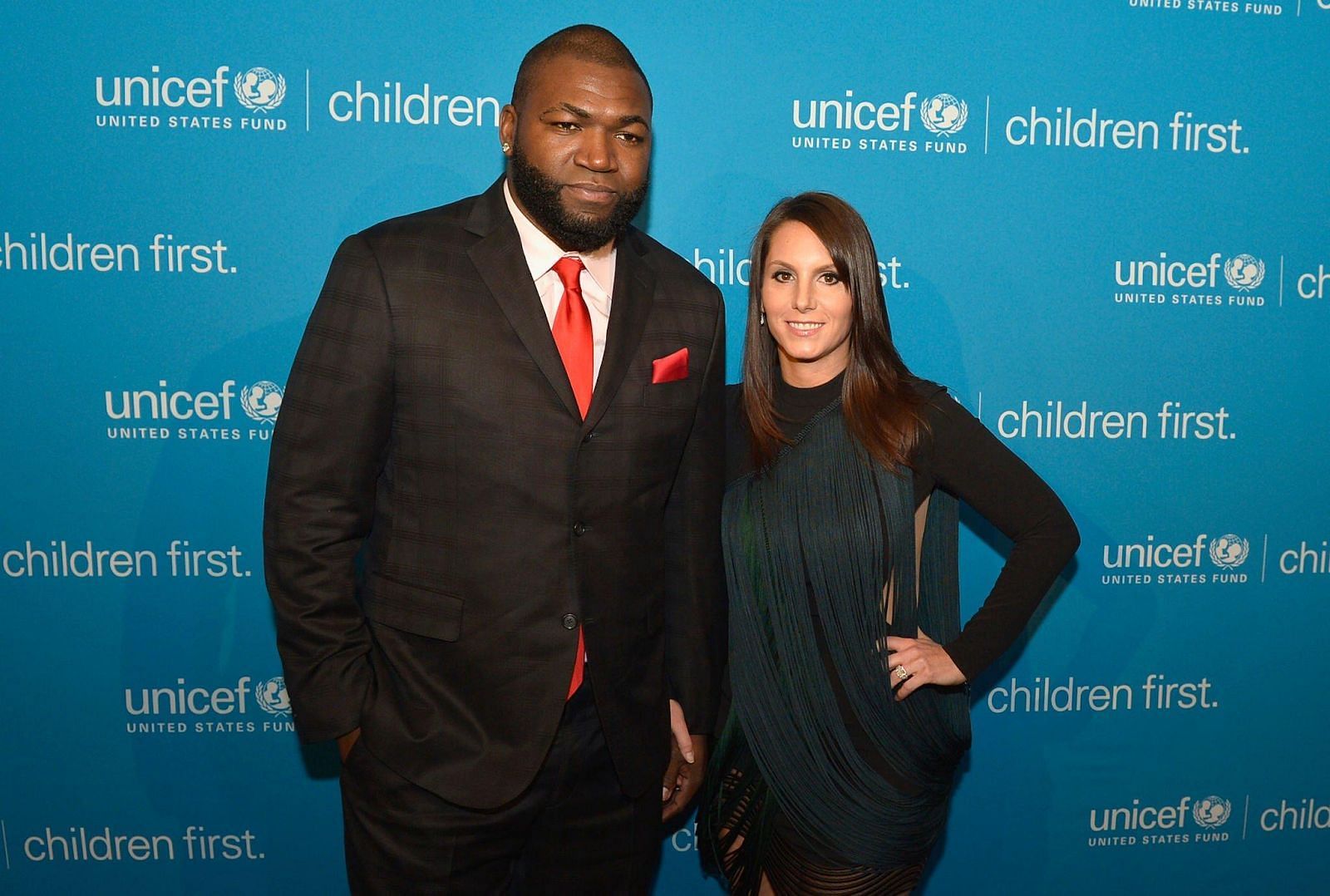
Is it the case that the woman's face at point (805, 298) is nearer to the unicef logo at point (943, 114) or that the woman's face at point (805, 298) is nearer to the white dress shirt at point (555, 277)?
the white dress shirt at point (555, 277)

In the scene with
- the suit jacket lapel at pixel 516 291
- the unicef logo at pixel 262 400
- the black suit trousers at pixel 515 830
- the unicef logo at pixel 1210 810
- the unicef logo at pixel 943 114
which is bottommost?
the unicef logo at pixel 1210 810

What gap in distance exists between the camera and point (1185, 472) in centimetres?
252

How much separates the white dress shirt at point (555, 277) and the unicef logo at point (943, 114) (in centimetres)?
107

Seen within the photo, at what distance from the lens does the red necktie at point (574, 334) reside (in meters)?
1.61

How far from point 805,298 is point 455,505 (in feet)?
2.42

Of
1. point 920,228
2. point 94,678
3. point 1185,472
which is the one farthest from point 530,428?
point 1185,472

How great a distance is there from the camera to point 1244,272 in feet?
8.08

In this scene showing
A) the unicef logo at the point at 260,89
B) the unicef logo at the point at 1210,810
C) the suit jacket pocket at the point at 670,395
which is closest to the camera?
the suit jacket pocket at the point at 670,395

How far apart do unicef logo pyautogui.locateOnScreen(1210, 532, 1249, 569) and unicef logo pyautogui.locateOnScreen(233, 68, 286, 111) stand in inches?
99.3

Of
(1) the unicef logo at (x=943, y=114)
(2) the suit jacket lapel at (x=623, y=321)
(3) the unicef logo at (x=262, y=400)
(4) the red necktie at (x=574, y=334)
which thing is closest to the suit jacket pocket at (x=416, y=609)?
(4) the red necktie at (x=574, y=334)

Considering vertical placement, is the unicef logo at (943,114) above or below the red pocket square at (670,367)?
above

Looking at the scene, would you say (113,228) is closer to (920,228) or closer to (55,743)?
(55,743)

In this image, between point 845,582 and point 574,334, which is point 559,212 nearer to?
point 574,334

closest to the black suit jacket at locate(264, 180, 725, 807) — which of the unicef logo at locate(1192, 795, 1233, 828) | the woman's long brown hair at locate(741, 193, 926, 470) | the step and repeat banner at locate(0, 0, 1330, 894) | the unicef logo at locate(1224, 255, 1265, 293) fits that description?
the woman's long brown hair at locate(741, 193, 926, 470)
